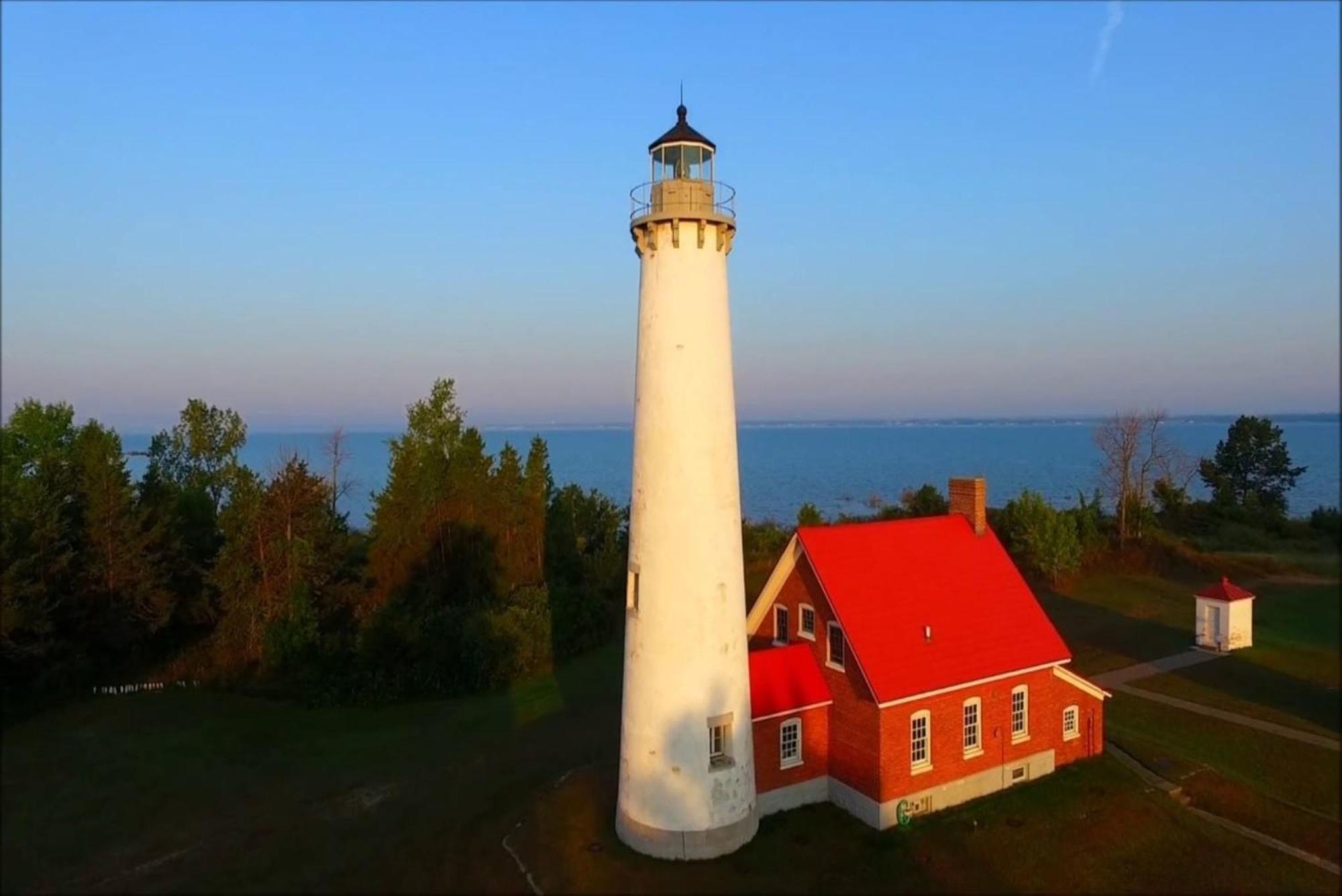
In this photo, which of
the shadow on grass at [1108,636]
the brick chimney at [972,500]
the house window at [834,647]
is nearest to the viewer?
the house window at [834,647]

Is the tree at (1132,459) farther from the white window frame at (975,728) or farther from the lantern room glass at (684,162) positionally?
the lantern room glass at (684,162)

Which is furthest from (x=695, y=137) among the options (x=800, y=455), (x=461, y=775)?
(x=800, y=455)

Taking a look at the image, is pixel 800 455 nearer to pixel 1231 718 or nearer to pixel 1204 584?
pixel 1204 584

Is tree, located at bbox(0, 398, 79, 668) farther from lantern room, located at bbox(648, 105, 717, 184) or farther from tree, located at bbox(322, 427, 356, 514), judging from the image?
lantern room, located at bbox(648, 105, 717, 184)

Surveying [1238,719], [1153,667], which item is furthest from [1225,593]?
[1238,719]

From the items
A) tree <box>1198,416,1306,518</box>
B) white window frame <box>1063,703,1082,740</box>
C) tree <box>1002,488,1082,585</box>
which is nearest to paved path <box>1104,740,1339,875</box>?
white window frame <box>1063,703,1082,740</box>

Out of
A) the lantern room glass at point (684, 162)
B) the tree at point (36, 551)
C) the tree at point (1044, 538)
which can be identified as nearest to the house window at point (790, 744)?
the lantern room glass at point (684, 162)

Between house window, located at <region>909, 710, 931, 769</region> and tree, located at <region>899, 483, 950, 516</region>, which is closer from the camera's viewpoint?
house window, located at <region>909, 710, 931, 769</region>

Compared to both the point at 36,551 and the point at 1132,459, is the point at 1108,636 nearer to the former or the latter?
the point at 1132,459
